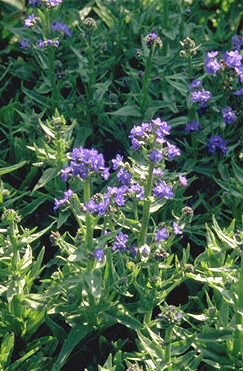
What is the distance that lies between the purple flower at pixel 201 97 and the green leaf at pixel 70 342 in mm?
2173

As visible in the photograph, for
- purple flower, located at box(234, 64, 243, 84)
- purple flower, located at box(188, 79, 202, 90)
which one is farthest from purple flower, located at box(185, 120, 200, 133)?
purple flower, located at box(234, 64, 243, 84)

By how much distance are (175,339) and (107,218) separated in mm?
951

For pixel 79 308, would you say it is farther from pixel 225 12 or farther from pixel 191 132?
pixel 225 12

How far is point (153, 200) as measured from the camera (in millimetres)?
4562

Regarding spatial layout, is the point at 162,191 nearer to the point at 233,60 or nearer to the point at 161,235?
the point at 161,235

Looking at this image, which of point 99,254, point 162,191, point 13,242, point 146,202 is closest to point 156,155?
point 162,191

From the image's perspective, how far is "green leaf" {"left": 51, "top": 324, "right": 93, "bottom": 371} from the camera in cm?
446

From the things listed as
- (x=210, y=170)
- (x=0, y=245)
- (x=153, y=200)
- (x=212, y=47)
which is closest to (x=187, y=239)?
(x=210, y=170)

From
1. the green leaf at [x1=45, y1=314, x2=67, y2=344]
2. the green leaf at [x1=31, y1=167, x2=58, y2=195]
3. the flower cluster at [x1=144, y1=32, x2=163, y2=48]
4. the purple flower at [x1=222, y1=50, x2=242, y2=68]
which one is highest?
the flower cluster at [x1=144, y1=32, x2=163, y2=48]

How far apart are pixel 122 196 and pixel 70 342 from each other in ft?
3.34

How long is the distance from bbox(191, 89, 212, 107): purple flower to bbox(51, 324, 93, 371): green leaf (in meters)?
2.17

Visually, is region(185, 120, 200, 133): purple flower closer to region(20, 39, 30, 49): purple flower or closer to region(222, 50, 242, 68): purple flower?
region(222, 50, 242, 68): purple flower

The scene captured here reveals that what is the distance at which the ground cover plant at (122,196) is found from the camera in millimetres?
4398

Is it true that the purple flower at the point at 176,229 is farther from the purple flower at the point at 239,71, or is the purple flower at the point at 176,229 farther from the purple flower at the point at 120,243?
the purple flower at the point at 239,71
